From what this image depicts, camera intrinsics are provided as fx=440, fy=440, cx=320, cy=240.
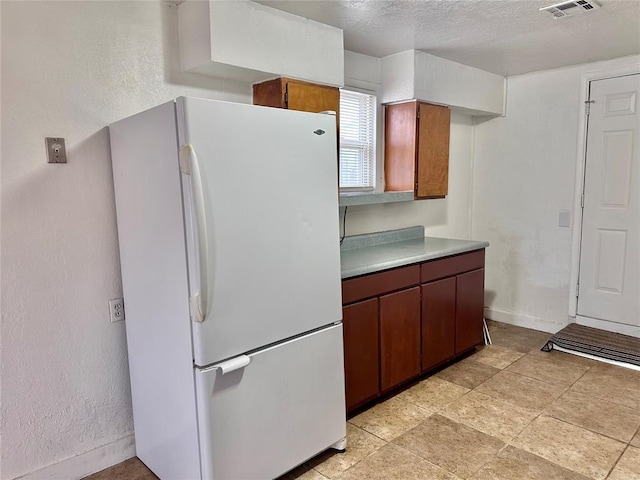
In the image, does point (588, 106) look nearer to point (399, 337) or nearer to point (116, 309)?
point (399, 337)

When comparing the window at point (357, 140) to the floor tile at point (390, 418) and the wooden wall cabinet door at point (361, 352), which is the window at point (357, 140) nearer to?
the wooden wall cabinet door at point (361, 352)

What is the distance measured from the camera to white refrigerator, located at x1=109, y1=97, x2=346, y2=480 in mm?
1663

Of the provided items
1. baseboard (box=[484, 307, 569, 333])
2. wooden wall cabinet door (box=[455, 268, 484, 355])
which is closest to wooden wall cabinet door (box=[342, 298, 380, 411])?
wooden wall cabinet door (box=[455, 268, 484, 355])

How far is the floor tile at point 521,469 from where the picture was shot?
2.05 metres

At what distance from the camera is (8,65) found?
1825 mm

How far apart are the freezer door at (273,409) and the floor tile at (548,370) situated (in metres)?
1.66

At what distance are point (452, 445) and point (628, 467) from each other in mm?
812

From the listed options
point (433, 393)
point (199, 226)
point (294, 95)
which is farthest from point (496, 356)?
point (199, 226)

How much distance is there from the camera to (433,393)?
2.88 meters

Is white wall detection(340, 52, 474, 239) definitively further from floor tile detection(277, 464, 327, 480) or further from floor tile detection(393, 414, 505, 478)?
floor tile detection(277, 464, 327, 480)

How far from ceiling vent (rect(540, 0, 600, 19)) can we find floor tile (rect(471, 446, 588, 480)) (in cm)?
236

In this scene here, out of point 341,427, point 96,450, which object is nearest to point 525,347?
point 341,427

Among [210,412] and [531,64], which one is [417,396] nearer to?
[210,412]

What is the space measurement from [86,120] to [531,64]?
3.37 metres
